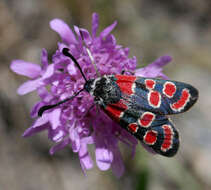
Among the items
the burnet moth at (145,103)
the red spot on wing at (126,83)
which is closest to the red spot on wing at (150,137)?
the burnet moth at (145,103)

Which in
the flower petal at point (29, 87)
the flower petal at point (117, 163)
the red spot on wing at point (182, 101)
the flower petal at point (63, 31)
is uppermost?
the flower petal at point (63, 31)

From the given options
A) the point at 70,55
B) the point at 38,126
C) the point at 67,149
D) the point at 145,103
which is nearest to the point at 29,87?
the point at 38,126

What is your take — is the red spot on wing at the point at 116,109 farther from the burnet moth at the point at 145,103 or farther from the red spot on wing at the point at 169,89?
the red spot on wing at the point at 169,89

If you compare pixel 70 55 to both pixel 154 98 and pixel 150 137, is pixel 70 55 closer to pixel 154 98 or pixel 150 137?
pixel 154 98

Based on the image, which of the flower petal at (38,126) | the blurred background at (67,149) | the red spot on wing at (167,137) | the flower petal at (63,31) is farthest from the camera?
the blurred background at (67,149)

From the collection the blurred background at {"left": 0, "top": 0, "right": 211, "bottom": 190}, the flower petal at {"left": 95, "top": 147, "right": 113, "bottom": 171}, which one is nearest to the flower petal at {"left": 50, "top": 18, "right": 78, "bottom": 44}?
the flower petal at {"left": 95, "top": 147, "right": 113, "bottom": 171}

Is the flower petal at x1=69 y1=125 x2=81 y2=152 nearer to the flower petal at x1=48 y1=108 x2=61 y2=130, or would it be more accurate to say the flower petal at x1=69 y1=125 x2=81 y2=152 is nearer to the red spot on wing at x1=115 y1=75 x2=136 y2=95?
the flower petal at x1=48 y1=108 x2=61 y2=130

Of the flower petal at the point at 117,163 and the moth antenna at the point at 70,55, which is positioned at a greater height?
the moth antenna at the point at 70,55
